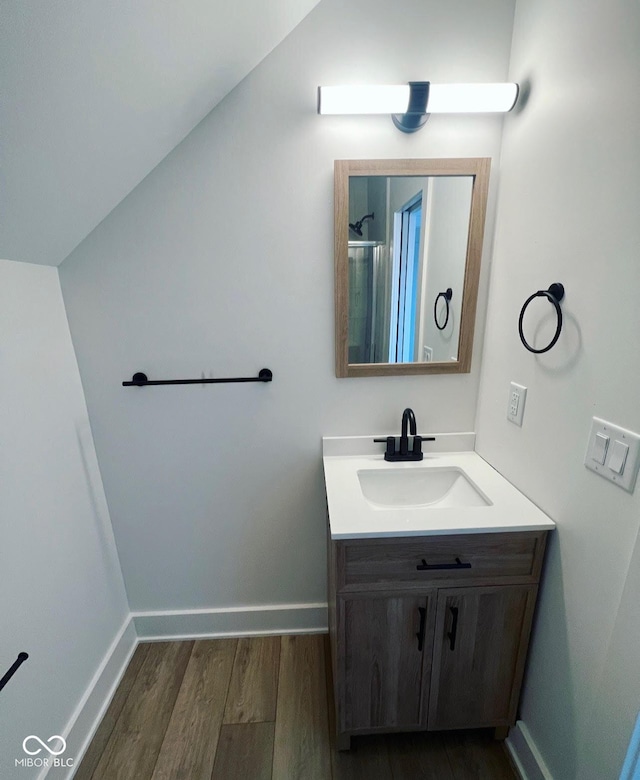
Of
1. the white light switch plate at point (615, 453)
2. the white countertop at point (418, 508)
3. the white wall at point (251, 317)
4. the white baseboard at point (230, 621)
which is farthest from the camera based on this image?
the white baseboard at point (230, 621)

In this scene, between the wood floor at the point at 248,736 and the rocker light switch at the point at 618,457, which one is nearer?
the rocker light switch at the point at 618,457

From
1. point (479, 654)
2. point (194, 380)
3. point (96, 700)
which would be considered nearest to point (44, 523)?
point (194, 380)

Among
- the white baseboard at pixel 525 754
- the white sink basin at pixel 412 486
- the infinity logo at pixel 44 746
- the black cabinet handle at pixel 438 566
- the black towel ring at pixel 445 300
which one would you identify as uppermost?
the black towel ring at pixel 445 300

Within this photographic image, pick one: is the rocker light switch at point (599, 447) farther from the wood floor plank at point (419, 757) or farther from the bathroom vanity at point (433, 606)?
the wood floor plank at point (419, 757)

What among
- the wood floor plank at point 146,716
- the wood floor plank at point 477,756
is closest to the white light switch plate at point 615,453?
the wood floor plank at point 477,756

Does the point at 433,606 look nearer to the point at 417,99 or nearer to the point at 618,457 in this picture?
the point at 618,457

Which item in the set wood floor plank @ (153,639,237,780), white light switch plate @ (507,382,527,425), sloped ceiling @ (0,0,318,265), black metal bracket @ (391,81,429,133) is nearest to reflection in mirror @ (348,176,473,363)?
black metal bracket @ (391,81,429,133)

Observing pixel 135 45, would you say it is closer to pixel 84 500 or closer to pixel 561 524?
pixel 84 500

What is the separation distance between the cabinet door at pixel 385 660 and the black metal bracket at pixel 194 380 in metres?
0.82

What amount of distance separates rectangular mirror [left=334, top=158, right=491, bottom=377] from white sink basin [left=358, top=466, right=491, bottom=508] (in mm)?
399

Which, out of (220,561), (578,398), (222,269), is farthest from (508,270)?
(220,561)

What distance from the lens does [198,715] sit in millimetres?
1401

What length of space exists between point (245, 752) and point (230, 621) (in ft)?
1.62

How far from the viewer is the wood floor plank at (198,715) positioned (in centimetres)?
125
